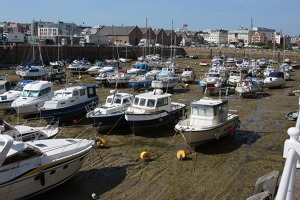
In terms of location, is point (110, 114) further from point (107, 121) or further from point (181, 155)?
point (181, 155)

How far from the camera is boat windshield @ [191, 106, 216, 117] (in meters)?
16.7

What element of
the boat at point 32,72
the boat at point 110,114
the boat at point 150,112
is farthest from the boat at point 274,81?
the boat at point 32,72

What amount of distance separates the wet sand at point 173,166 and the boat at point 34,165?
71cm

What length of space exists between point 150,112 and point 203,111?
347 centimetres

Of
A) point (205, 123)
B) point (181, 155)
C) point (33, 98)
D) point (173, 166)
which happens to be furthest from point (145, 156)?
point (33, 98)

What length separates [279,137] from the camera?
18.6 m

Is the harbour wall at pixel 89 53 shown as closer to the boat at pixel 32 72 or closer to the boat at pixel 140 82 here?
the boat at pixel 32 72

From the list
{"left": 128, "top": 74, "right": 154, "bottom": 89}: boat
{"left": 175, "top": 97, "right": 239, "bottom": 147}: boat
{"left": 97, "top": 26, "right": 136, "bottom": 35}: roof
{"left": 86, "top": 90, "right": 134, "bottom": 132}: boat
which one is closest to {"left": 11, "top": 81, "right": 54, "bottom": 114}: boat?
{"left": 86, "top": 90, "right": 134, "bottom": 132}: boat

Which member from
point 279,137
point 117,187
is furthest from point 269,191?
point 279,137

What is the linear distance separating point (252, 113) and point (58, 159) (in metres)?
17.1

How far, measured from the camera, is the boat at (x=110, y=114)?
18.7m

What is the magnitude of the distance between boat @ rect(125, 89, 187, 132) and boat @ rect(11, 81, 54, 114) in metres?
6.90

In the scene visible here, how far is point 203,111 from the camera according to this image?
16828 mm

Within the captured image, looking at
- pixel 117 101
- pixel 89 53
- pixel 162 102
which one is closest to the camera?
pixel 162 102
